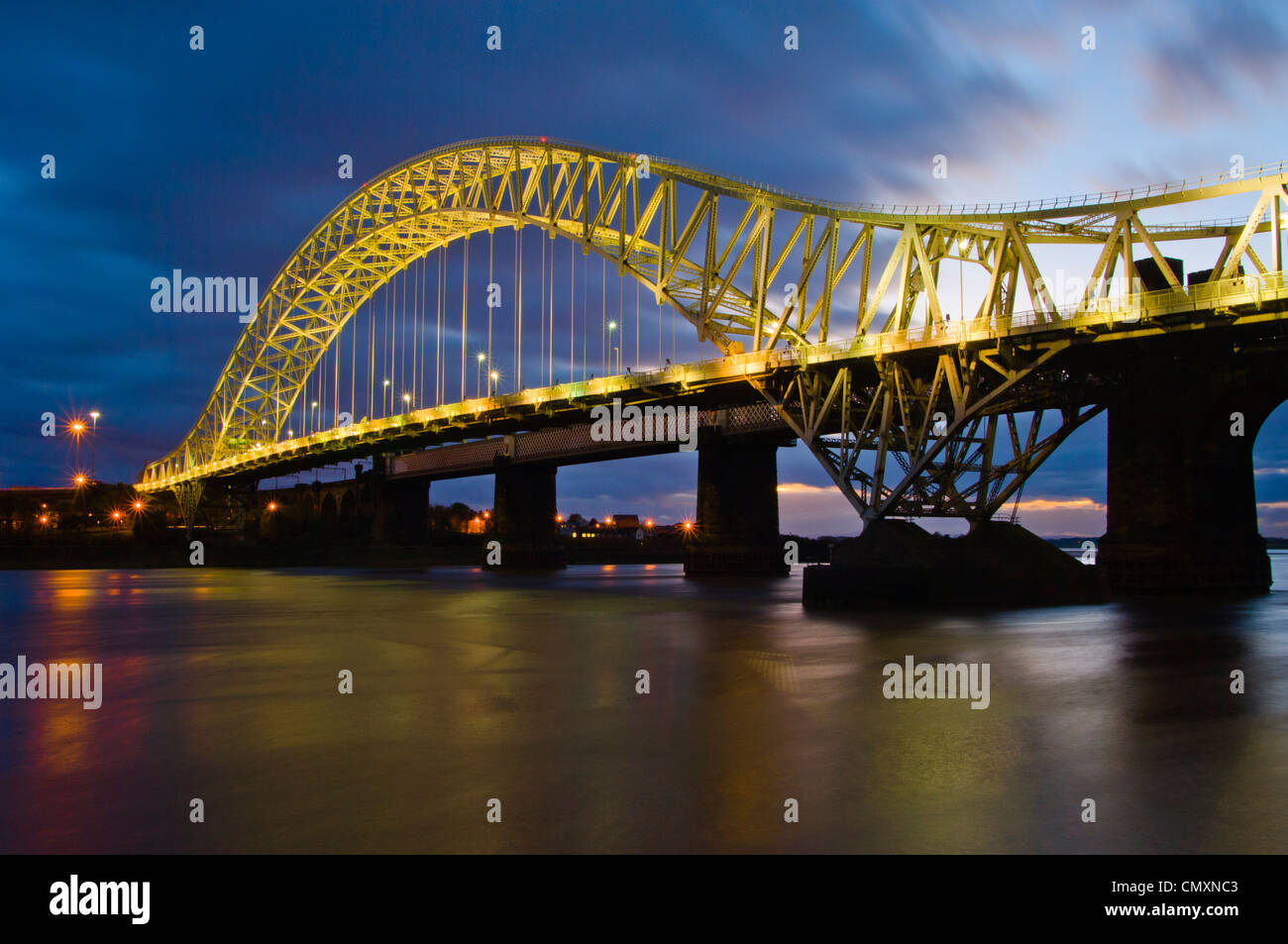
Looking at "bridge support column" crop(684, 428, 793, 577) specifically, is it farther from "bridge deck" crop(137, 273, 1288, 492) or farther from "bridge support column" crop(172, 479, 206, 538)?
"bridge support column" crop(172, 479, 206, 538)

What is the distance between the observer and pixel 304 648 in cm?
2270

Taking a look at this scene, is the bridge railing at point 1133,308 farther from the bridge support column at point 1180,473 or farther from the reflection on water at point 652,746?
the reflection on water at point 652,746

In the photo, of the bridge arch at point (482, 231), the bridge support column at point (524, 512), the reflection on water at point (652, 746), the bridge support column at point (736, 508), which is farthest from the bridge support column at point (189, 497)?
the reflection on water at point (652, 746)

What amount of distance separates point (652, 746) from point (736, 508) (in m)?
51.3

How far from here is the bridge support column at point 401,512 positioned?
102 metres

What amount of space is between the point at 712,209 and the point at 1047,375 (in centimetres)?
2018

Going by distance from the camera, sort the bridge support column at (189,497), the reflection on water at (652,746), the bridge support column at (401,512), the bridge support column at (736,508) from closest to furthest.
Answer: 1. the reflection on water at (652,746)
2. the bridge support column at (736,508)
3. the bridge support column at (401,512)
4. the bridge support column at (189,497)

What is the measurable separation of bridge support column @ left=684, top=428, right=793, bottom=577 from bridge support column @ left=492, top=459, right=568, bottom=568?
21006 mm

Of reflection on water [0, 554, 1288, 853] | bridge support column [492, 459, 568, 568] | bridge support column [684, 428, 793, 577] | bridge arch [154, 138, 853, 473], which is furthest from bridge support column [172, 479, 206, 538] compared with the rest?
reflection on water [0, 554, 1288, 853]

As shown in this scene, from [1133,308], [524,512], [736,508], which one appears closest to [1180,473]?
[1133,308]

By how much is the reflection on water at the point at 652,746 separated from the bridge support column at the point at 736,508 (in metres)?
36.1

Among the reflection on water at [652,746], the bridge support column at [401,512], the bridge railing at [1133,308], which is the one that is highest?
the bridge railing at [1133,308]

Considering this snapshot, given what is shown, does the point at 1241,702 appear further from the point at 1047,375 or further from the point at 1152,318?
the point at 1047,375

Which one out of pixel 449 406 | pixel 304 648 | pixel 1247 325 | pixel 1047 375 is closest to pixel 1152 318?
pixel 1247 325
